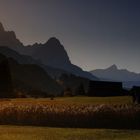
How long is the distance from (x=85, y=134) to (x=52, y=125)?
1069 centimetres

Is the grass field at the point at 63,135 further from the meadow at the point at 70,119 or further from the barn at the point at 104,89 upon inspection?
the barn at the point at 104,89

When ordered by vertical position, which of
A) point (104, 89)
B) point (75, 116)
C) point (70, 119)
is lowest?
point (70, 119)

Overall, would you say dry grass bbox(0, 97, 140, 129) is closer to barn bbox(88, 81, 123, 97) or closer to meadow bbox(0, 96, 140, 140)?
meadow bbox(0, 96, 140, 140)

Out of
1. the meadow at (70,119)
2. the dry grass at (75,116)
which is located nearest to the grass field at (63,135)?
the meadow at (70,119)

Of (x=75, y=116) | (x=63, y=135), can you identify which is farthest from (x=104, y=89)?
(x=63, y=135)

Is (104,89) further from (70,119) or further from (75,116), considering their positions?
(75,116)

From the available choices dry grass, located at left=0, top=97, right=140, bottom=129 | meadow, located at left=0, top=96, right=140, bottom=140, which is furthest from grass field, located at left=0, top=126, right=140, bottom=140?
A: dry grass, located at left=0, top=97, right=140, bottom=129

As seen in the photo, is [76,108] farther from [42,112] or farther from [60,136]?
[60,136]

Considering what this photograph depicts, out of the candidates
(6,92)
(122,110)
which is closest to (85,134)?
(122,110)

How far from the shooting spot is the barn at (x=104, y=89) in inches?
4168

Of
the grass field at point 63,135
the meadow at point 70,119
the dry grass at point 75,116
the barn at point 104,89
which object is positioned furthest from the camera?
the barn at point 104,89

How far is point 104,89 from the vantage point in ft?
347

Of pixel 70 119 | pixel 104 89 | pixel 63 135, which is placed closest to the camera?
pixel 63 135

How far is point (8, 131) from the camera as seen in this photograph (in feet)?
Result: 129
